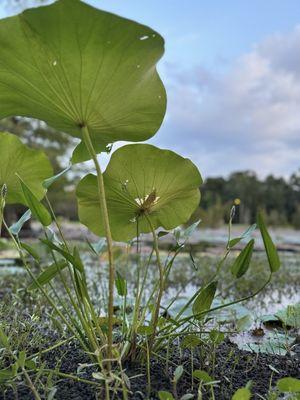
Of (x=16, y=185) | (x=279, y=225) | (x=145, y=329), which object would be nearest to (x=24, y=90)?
(x=16, y=185)

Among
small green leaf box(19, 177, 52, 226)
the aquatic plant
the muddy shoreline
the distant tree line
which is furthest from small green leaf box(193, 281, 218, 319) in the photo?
the distant tree line

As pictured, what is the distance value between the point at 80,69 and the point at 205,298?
0.46 m

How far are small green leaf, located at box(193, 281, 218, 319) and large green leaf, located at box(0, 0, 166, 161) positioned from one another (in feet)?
1.04

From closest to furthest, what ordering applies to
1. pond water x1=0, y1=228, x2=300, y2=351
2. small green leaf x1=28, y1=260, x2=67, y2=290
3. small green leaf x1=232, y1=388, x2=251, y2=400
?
small green leaf x1=232, y1=388, x2=251, y2=400 < small green leaf x1=28, y1=260, x2=67, y2=290 < pond water x1=0, y1=228, x2=300, y2=351

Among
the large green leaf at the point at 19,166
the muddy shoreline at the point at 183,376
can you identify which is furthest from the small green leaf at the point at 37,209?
the muddy shoreline at the point at 183,376

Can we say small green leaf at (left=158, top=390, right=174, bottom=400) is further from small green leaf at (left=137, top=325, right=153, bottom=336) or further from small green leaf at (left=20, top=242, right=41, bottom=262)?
small green leaf at (left=20, top=242, right=41, bottom=262)

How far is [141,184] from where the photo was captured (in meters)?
0.87

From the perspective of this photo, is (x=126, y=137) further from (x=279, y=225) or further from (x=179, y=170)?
(x=279, y=225)

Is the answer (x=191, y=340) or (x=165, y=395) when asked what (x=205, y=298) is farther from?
(x=165, y=395)

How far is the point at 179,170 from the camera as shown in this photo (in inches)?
34.4

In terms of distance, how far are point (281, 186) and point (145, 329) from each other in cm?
2469

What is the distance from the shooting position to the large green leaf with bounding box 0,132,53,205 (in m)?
0.93

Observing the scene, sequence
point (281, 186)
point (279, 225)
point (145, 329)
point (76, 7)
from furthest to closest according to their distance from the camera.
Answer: point (281, 186) < point (279, 225) < point (145, 329) < point (76, 7)

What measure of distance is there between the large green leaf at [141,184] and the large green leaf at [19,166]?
0.46 ft
